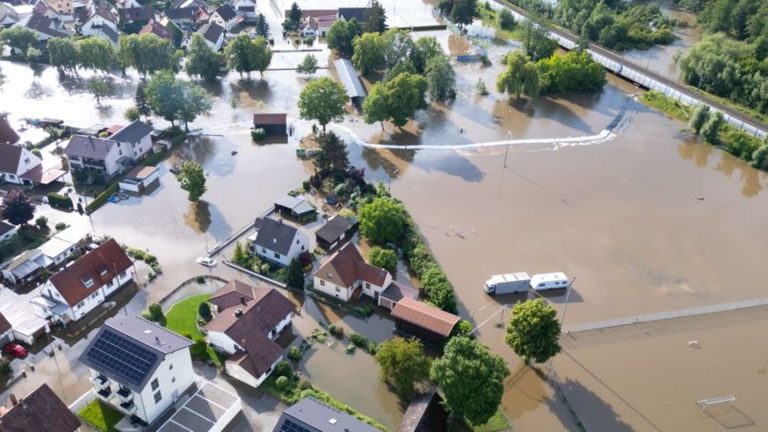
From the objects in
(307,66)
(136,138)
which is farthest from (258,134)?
(307,66)

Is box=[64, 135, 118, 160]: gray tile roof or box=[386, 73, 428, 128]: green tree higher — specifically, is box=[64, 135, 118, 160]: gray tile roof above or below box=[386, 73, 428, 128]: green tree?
below

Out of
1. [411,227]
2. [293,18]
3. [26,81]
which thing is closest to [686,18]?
[293,18]

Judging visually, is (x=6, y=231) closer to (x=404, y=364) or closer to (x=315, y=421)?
(x=315, y=421)

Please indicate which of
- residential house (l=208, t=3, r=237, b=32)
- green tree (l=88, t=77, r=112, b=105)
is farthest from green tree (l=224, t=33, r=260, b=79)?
residential house (l=208, t=3, r=237, b=32)

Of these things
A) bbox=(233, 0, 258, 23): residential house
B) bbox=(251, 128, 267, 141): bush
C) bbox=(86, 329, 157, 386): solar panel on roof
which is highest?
bbox=(233, 0, 258, 23): residential house

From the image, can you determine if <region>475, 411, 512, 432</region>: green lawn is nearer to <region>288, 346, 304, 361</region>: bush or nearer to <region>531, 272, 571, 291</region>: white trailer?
<region>288, 346, 304, 361</region>: bush

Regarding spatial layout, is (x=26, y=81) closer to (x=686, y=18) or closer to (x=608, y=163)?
(x=608, y=163)
